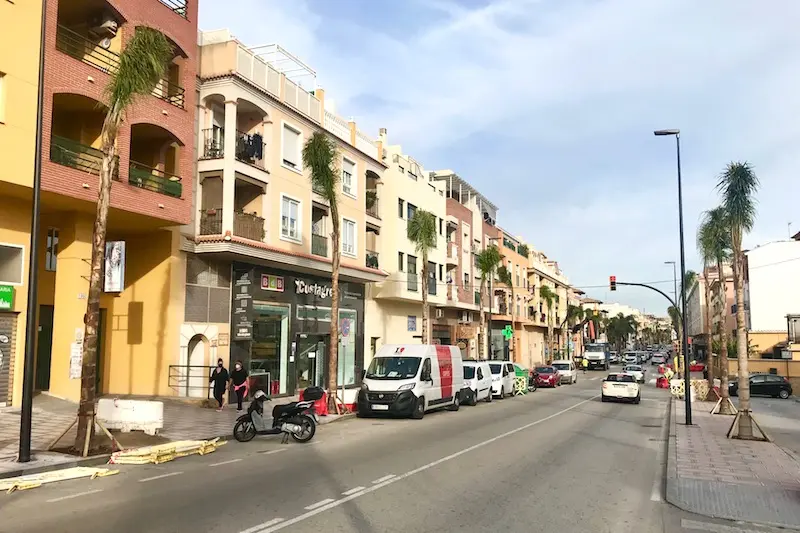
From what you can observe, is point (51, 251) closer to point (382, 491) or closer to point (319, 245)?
point (319, 245)

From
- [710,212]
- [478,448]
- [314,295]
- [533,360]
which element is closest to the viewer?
[478,448]

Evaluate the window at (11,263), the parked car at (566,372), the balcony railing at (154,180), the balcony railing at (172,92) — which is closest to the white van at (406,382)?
the balcony railing at (154,180)

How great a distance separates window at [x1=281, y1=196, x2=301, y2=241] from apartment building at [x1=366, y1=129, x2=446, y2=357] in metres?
7.97

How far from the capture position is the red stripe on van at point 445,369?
23234mm

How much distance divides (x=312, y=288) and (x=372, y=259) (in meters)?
5.93

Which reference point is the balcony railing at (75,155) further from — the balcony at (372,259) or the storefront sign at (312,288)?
the balcony at (372,259)

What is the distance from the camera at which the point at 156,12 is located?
21.1m

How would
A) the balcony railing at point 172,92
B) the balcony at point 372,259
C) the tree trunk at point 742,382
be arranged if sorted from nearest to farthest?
the tree trunk at point 742,382 < the balcony railing at point 172,92 < the balcony at point 372,259

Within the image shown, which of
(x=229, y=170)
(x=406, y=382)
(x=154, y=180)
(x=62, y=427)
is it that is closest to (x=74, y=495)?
(x=62, y=427)

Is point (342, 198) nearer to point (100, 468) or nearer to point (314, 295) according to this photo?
point (314, 295)

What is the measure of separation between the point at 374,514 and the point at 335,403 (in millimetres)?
13429

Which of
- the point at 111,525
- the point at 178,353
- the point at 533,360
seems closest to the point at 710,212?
the point at 178,353

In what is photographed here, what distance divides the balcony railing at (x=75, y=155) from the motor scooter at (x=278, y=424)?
797cm

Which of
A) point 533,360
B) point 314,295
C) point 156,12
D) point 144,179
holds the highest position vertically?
point 156,12
